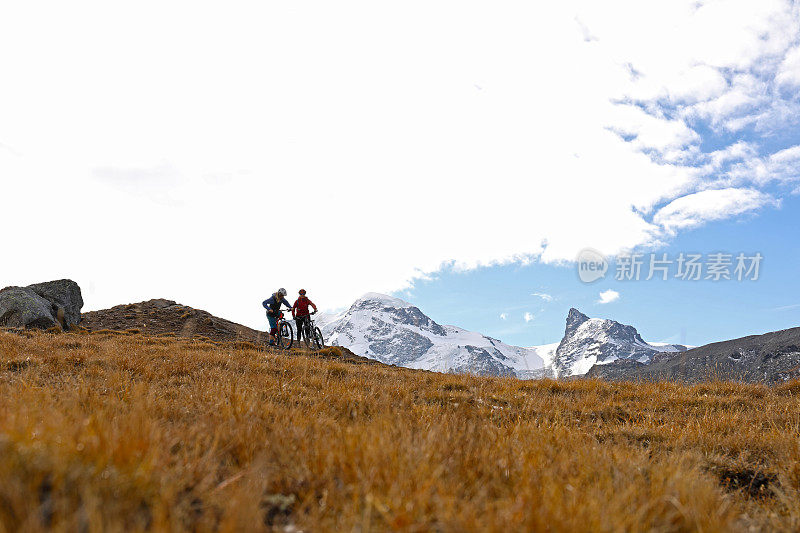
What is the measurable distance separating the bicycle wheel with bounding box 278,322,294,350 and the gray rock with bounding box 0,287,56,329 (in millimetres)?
11939

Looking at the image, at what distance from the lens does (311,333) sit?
22516 millimetres

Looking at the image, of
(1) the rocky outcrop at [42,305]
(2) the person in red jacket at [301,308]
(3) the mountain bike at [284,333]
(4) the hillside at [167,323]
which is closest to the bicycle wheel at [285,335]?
(3) the mountain bike at [284,333]

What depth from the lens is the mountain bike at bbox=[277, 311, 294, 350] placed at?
2233cm

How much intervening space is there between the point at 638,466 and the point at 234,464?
313 centimetres

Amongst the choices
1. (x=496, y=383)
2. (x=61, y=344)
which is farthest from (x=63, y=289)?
(x=496, y=383)

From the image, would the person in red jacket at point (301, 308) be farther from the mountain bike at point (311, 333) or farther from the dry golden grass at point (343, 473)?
the dry golden grass at point (343, 473)

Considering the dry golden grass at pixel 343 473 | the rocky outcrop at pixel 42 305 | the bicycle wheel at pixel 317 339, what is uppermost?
→ the rocky outcrop at pixel 42 305

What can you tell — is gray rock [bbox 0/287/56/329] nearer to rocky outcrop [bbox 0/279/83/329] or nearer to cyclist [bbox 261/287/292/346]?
rocky outcrop [bbox 0/279/83/329]

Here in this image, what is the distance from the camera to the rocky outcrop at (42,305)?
2178 cm

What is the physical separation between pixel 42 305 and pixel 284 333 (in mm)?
13193

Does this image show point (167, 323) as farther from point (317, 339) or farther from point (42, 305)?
point (317, 339)

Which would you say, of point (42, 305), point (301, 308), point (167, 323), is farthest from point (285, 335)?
point (42, 305)

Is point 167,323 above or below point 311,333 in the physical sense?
above

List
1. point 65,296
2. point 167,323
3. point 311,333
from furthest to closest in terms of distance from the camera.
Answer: point 167,323
point 65,296
point 311,333
